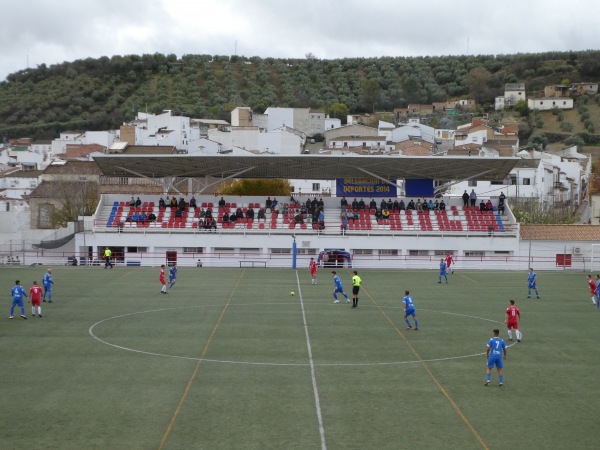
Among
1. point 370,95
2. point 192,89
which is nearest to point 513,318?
point 192,89

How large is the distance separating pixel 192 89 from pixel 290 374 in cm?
16061

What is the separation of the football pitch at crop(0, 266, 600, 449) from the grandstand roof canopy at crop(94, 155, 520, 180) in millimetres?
21753

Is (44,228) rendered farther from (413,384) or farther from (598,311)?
(413,384)

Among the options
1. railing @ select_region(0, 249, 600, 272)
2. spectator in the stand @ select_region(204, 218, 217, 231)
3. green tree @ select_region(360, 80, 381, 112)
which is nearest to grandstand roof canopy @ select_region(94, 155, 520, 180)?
spectator in the stand @ select_region(204, 218, 217, 231)

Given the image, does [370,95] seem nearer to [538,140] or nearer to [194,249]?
[538,140]

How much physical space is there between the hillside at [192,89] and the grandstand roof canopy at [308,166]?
97.6 meters

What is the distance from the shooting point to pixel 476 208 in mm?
60875

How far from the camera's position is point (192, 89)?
175250 millimetres

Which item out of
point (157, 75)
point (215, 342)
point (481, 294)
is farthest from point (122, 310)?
point (157, 75)

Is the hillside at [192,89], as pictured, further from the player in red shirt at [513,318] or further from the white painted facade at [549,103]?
the player in red shirt at [513,318]

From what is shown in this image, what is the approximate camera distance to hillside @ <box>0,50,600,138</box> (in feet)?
539

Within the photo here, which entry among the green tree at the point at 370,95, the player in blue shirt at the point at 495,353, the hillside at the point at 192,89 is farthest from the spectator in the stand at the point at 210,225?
the green tree at the point at 370,95

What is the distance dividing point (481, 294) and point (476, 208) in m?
23.0

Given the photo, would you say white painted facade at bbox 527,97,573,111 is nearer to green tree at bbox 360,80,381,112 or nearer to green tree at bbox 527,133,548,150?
green tree at bbox 527,133,548,150
